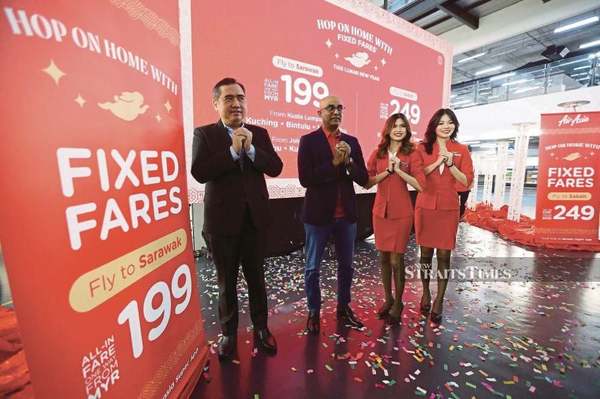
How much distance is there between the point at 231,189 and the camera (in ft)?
5.52

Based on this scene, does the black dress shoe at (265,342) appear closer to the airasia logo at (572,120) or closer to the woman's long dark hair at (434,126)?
the woman's long dark hair at (434,126)

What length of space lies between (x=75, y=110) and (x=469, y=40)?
8.60 meters

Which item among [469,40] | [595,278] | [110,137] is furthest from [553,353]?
[469,40]

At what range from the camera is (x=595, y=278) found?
3393 mm

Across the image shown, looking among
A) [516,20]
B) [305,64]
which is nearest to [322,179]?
[305,64]

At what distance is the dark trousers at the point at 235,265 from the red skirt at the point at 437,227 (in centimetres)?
122

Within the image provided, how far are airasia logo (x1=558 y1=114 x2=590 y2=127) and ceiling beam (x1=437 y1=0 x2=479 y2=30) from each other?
3.15 m

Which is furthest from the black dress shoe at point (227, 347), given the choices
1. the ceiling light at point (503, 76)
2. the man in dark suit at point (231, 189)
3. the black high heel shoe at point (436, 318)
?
the ceiling light at point (503, 76)

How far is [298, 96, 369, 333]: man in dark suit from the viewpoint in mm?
1986

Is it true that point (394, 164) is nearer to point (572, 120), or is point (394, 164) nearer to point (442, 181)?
point (442, 181)

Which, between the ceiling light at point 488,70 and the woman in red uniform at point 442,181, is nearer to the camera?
the woman in red uniform at point 442,181

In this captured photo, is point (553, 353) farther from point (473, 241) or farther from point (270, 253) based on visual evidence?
point (473, 241)

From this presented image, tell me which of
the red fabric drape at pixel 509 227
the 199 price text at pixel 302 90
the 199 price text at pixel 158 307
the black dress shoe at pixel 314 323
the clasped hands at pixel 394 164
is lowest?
the red fabric drape at pixel 509 227

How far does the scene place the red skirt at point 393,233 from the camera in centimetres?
219
